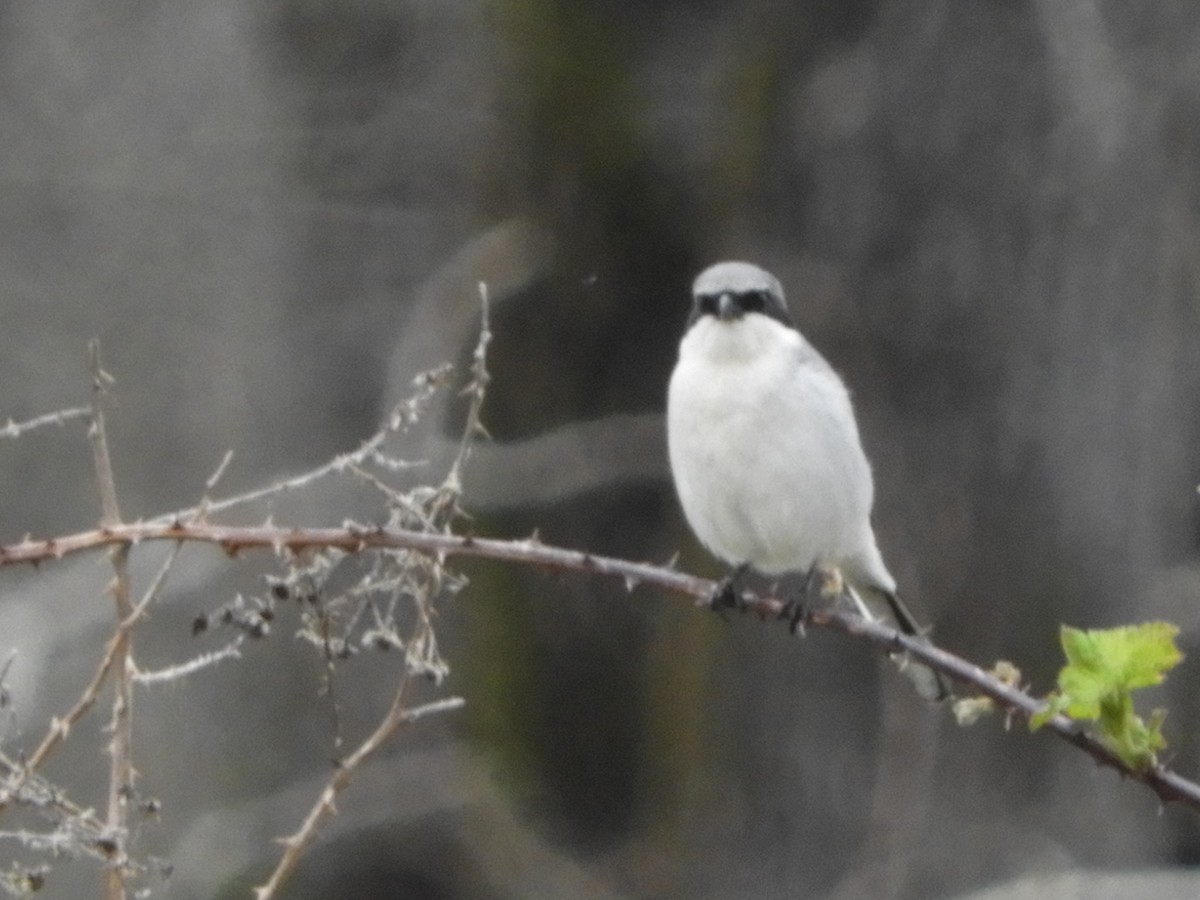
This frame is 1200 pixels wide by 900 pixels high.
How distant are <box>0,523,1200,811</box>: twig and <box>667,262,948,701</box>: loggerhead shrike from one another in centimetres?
134

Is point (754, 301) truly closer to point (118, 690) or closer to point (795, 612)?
point (795, 612)

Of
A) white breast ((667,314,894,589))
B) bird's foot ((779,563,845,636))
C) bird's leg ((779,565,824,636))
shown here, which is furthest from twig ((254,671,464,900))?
white breast ((667,314,894,589))

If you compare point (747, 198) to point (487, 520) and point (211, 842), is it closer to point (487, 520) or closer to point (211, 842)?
point (487, 520)

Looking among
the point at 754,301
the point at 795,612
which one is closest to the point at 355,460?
the point at 795,612

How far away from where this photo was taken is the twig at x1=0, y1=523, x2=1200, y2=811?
213cm

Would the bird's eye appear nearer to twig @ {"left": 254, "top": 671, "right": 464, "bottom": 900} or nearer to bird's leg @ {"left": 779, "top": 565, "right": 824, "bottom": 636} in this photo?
bird's leg @ {"left": 779, "top": 565, "right": 824, "bottom": 636}

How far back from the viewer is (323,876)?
217 inches

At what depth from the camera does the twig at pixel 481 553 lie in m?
2.13

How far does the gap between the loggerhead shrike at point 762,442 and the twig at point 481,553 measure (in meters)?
1.34

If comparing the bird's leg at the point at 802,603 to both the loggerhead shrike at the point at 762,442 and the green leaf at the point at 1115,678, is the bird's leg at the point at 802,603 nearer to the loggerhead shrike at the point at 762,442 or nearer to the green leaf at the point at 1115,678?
the loggerhead shrike at the point at 762,442

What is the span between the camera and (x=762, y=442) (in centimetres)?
378

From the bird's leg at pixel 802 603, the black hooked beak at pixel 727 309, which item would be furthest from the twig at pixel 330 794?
the black hooked beak at pixel 727 309

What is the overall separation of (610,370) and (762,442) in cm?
149

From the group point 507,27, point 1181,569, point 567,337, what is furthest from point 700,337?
point 1181,569
